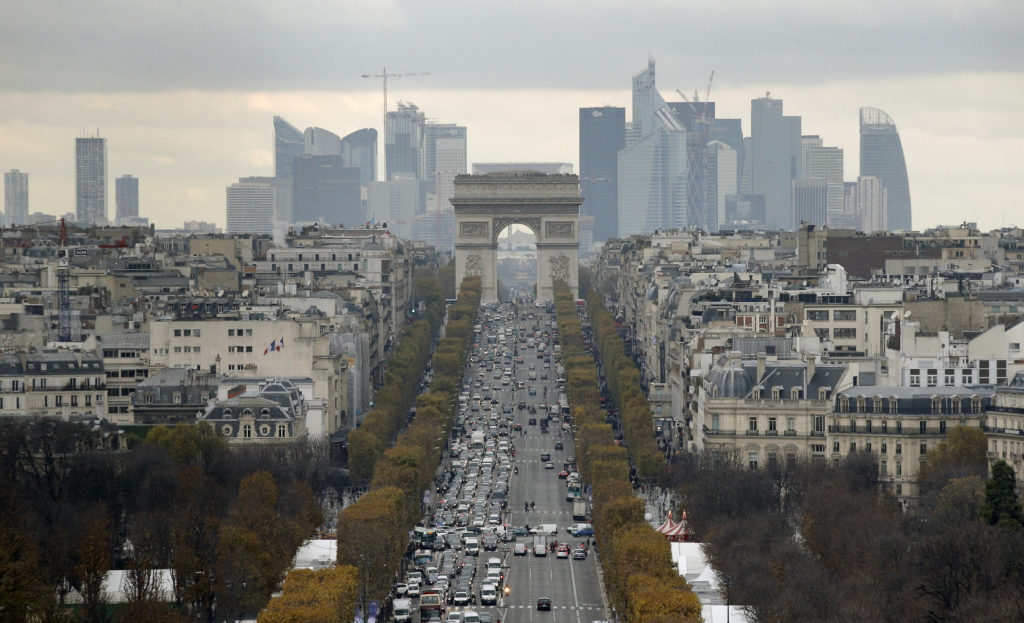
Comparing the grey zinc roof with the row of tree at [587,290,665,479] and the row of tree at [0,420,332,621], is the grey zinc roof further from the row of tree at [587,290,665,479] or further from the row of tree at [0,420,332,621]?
the row of tree at [587,290,665,479]

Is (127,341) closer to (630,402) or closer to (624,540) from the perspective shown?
(630,402)

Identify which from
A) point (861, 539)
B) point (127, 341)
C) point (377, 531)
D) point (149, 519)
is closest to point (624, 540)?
point (377, 531)

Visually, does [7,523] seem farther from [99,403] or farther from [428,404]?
[428,404]

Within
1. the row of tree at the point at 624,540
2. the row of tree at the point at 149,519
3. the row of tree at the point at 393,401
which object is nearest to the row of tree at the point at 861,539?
the row of tree at the point at 624,540

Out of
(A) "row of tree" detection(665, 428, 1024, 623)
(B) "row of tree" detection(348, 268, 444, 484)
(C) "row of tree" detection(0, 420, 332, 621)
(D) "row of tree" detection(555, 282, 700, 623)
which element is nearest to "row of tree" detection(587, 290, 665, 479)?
(D) "row of tree" detection(555, 282, 700, 623)

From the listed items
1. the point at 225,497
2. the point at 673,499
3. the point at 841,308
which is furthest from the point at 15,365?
the point at 841,308

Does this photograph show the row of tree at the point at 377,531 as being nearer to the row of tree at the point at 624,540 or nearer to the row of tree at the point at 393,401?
the row of tree at the point at 393,401
